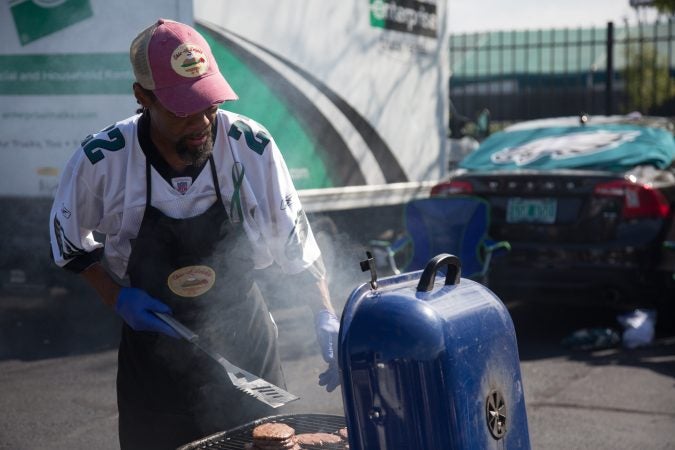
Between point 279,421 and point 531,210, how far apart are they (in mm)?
4610

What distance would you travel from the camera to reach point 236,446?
2.70 meters

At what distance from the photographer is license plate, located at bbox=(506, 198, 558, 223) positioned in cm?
706

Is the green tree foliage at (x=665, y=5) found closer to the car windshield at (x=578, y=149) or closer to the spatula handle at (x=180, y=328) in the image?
the car windshield at (x=578, y=149)

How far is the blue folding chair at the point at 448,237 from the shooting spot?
23.8 feet

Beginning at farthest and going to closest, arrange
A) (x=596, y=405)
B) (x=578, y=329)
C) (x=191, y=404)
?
1. (x=578, y=329)
2. (x=596, y=405)
3. (x=191, y=404)

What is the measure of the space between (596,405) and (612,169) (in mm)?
2076

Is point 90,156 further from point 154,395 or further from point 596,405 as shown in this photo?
point 596,405

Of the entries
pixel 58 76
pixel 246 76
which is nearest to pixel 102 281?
A: pixel 246 76

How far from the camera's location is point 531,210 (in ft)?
23.5

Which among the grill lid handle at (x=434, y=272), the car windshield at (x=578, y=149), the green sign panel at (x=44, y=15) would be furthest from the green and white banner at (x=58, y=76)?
the grill lid handle at (x=434, y=272)

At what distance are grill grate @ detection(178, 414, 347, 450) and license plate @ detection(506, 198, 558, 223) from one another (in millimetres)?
4473

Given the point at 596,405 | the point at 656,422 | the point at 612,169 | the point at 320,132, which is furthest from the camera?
the point at 320,132

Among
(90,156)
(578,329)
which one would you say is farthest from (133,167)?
(578,329)

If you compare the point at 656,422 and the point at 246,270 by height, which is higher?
the point at 246,270
